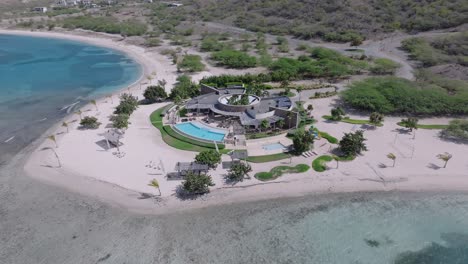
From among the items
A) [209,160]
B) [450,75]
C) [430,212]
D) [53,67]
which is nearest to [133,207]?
[209,160]

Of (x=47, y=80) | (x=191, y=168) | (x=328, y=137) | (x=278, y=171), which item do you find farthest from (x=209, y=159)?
(x=47, y=80)

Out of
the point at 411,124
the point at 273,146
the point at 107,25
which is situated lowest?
the point at 273,146

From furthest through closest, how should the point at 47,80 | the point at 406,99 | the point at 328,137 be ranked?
the point at 47,80, the point at 406,99, the point at 328,137

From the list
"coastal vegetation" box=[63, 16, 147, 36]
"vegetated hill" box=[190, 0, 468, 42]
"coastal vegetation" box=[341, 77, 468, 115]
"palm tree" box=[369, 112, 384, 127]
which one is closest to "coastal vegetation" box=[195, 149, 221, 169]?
"palm tree" box=[369, 112, 384, 127]

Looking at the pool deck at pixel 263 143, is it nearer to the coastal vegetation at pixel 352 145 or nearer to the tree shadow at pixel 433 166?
the coastal vegetation at pixel 352 145

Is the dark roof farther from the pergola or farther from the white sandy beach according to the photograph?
the white sandy beach

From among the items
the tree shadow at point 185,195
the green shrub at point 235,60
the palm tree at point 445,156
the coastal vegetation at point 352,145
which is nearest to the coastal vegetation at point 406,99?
the palm tree at point 445,156

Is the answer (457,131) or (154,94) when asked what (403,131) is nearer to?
(457,131)
